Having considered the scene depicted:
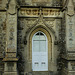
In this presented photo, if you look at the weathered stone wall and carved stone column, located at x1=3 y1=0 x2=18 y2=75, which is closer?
carved stone column, located at x1=3 y1=0 x2=18 y2=75

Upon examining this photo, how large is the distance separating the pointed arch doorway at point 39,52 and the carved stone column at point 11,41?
1917mm

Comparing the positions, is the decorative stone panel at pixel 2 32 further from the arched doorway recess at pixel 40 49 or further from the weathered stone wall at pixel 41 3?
the arched doorway recess at pixel 40 49

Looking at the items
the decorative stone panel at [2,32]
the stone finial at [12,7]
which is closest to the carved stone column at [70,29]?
the stone finial at [12,7]

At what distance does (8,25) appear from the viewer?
10.5 m

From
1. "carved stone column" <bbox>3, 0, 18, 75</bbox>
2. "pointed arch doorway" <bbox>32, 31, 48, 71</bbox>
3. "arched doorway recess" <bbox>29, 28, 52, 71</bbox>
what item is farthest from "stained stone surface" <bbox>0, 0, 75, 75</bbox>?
"pointed arch doorway" <bbox>32, 31, 48, 71</bbox>

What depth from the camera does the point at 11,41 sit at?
34.1ft

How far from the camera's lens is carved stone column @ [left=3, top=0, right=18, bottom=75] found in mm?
10000

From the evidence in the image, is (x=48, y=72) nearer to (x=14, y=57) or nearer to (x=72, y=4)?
(x=14, y=57)

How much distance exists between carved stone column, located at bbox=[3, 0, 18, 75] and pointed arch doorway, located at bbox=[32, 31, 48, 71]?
6.29ft

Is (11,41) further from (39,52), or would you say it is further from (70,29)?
(70,29)

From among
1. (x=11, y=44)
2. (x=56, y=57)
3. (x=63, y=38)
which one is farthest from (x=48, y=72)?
(x=11, y=44)

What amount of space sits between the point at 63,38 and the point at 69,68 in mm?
2390

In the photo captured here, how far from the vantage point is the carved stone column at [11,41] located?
32.8ft

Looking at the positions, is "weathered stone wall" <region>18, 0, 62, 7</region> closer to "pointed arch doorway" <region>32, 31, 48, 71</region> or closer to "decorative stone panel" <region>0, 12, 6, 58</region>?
"decorative stone panel" <region>0, 12, 6, 58</region>
